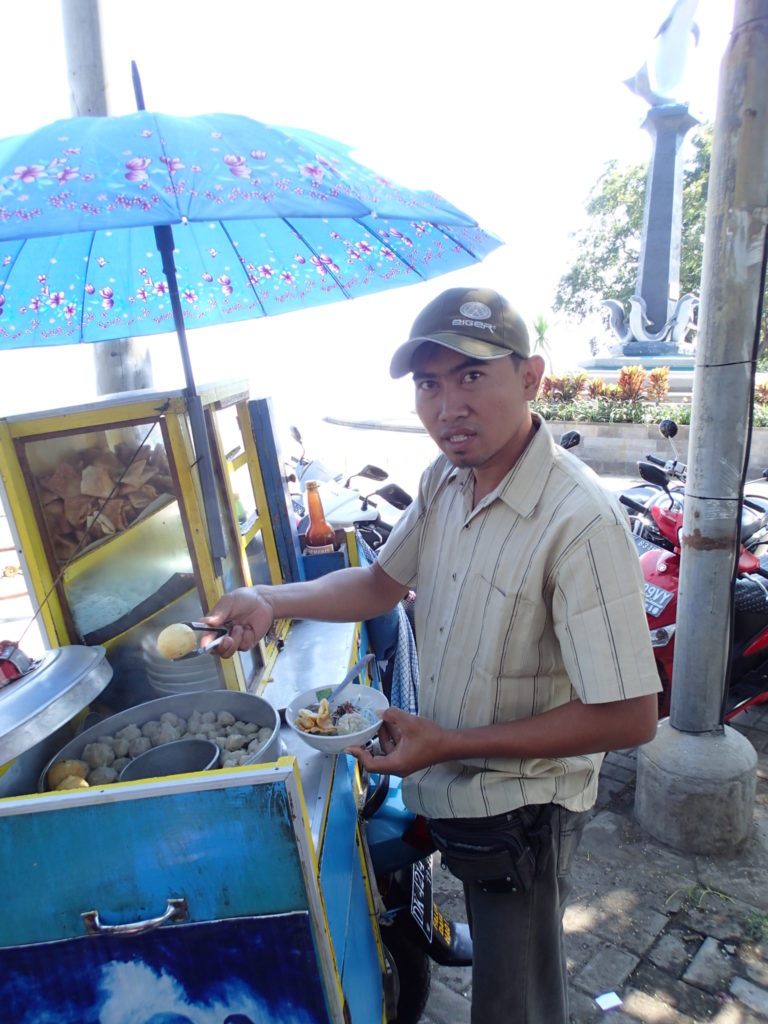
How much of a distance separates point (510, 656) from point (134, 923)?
2.83 feet

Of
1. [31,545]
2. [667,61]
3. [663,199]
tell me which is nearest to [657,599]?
[31,545]

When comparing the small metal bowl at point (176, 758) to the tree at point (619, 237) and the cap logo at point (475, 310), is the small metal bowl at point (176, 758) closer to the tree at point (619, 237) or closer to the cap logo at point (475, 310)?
the cap logo at point (475, 310)

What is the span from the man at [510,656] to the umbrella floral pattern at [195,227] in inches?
Result: 15.0

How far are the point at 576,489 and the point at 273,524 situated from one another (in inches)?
64.7

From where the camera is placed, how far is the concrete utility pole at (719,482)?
7.62ft

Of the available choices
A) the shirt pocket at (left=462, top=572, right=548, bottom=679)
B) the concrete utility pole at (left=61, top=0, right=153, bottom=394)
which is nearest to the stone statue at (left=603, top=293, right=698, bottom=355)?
the concrete utility pole at (left=61, top=0, right=153, bottom=394)

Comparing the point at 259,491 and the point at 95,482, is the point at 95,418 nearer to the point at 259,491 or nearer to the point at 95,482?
the point at 95,482

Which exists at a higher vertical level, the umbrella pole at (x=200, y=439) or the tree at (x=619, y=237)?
the tree at (x=619, y=237)

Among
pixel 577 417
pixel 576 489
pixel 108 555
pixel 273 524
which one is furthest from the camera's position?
pixel 577 417

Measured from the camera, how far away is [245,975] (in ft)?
3.95

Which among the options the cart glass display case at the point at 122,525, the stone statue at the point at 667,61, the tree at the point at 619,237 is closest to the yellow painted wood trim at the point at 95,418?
the cart glass display case at the point at 122,525

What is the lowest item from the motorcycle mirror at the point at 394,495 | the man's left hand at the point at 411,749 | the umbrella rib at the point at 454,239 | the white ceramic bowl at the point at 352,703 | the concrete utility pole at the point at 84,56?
the motorcycle mirror at the point at 394,495

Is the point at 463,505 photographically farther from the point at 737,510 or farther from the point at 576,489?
the point at 737,510

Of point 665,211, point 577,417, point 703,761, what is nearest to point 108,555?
point 703,761
